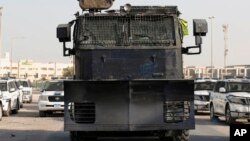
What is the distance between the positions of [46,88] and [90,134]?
15.7 m

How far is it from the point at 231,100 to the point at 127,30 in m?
9.90

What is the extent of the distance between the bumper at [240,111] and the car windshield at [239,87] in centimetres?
173

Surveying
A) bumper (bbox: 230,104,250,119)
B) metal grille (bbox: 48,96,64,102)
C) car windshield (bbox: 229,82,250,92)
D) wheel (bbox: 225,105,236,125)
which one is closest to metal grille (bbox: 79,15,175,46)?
bumper (bbox: 230,104,250,119)

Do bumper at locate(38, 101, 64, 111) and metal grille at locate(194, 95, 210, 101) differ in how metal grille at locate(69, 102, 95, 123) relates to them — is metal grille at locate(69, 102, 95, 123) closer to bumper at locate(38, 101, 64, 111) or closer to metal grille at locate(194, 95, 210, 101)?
bumper at locate(38, 101, 64, 111)

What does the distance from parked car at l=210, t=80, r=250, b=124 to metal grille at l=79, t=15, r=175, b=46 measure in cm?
932

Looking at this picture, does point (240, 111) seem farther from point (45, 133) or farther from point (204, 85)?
point (204, 85)

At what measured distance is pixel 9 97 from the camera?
995 inches

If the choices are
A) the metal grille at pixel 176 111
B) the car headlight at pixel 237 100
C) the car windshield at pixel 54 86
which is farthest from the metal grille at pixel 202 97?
the metal grille at pixel 176 111

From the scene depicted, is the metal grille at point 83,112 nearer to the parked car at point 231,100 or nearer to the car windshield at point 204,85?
the parked car at point 231,100

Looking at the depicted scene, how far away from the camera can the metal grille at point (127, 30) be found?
38.4 ft

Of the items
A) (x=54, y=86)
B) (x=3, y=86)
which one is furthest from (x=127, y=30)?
→ (x=3, y=86)

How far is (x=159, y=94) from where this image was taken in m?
10.3

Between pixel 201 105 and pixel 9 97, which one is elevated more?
pixel 9 97

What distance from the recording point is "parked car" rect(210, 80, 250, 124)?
20.3m
